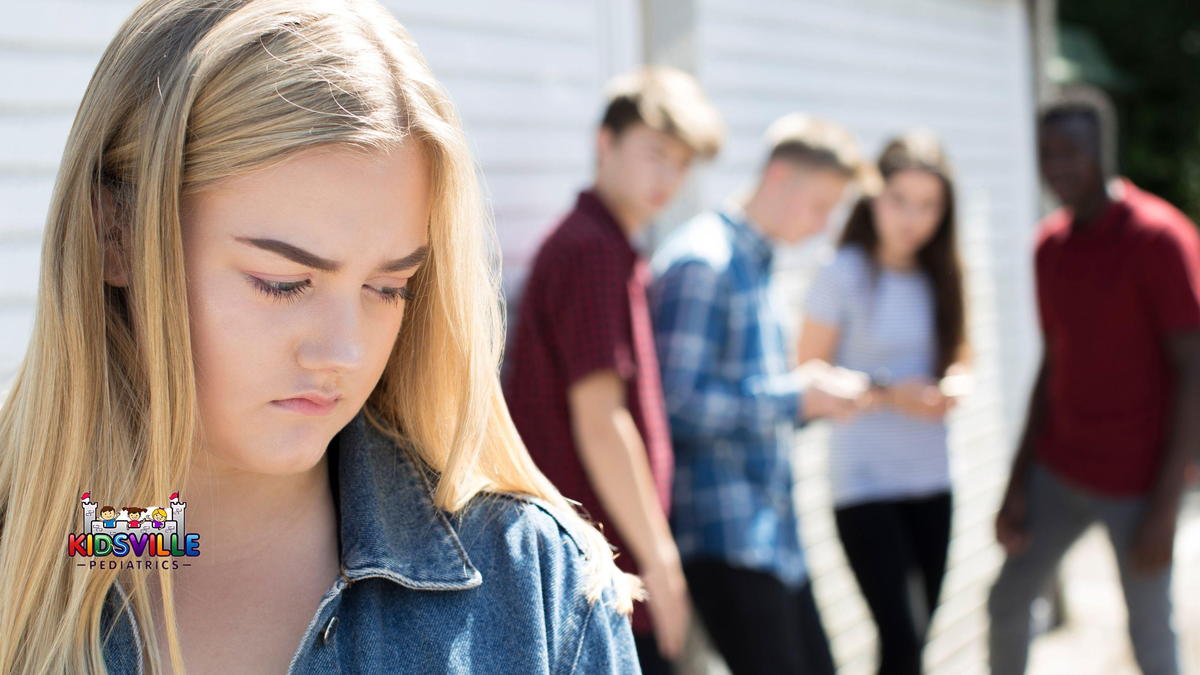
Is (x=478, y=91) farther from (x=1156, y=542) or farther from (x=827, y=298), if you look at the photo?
(x=1156, y=542)

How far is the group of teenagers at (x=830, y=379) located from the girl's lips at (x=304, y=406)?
157 centimetres

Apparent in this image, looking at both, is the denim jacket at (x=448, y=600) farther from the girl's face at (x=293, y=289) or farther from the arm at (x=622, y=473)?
the arm at (x=622, y=473)

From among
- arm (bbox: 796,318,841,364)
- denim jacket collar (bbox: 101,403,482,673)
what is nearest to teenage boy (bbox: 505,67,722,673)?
arm (bbox: 796,318,841,364)

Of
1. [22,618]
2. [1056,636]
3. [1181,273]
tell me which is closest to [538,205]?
[1181,273]

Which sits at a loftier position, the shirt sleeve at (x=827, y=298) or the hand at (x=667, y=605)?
the shirt sleeve at (x=827, y=298)

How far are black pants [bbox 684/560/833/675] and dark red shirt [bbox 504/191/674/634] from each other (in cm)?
36

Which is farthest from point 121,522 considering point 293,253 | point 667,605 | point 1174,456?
point 1174,456

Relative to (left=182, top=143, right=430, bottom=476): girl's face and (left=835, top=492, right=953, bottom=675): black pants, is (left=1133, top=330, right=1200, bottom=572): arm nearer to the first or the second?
(left=835, top=492, right=953, bottom=675): black pants

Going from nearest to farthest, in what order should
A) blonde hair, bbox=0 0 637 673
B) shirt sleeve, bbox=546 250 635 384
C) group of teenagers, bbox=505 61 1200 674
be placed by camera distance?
1. blonde hair, bbox=0 0 637 673
2. shirt sleeve, bbox=546 250 635 384
3. group of teenagers, bbox=505 61 1200 674

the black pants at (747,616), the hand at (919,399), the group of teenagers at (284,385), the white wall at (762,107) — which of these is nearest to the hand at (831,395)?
the hand at (919,399)

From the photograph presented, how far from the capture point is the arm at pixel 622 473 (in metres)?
2.85

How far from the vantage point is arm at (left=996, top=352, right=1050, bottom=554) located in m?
4.13

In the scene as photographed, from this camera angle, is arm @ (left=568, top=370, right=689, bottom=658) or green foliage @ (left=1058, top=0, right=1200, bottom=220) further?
green foliage @ (left=1058, top=0, right=1200, bottom=220)

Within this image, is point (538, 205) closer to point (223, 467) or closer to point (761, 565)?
point (761, 565)
